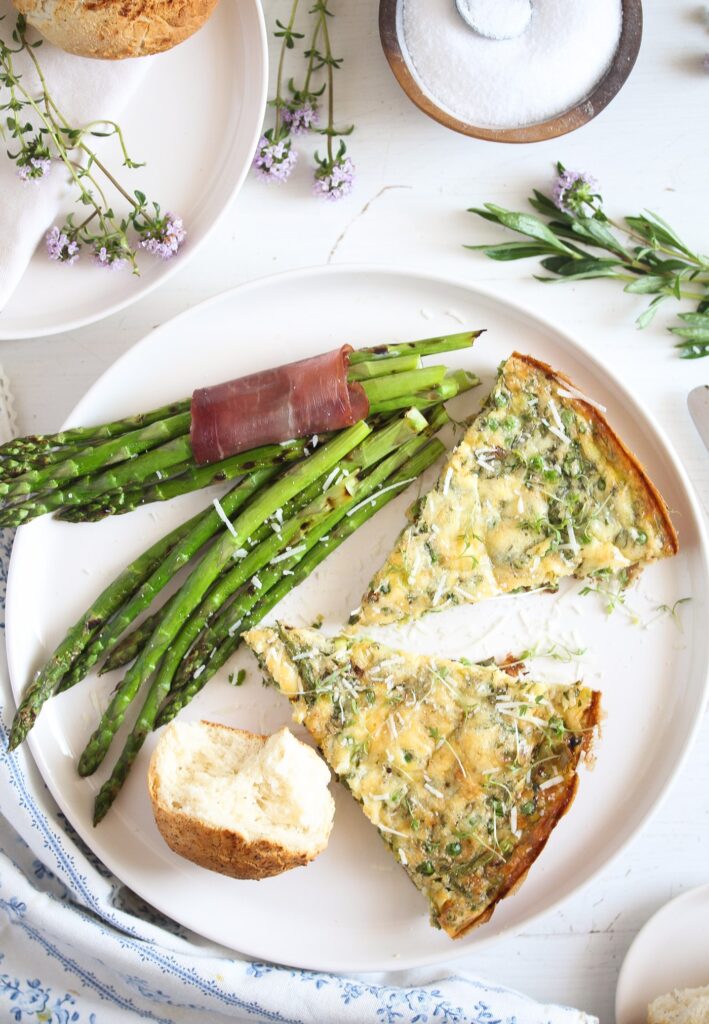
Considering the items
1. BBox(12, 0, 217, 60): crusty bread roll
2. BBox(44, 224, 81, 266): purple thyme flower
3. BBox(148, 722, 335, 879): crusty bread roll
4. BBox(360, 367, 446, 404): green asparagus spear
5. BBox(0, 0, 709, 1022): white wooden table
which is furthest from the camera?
BBox(0, 0, 709, 1022): white wooden table

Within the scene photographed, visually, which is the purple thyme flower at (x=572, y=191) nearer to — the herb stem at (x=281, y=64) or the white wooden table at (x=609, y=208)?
the white wooden table at (x=609, y=208)

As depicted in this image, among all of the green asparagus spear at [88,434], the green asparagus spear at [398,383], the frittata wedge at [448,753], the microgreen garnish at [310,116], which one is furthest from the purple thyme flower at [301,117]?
the frittata wedge at [448,753]

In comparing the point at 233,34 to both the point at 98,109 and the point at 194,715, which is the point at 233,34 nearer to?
the point at 98,109

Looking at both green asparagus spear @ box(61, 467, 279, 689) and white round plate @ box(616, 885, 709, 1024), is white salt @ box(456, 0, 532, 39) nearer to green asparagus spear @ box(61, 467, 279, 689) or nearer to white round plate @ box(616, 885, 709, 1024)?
green asparagus spear @ box(61, 467, 279, 689)

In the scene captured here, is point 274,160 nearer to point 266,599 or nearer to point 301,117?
point 301,117

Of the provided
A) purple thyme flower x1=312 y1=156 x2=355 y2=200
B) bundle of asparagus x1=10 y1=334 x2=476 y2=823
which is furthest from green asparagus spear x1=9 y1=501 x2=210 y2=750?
purple thyme flower x1=312 y1=156 x2=355 y2=200

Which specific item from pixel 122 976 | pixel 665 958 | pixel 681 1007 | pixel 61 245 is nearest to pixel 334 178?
pixel 61 245
